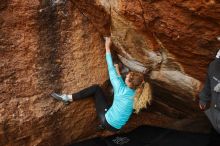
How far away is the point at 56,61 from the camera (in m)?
4.84

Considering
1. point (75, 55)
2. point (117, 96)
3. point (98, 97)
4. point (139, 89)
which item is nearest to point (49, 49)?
point (75, 55)

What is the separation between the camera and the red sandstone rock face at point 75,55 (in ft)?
13.8

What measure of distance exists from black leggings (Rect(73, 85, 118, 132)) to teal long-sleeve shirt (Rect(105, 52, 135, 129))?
2.6 inches

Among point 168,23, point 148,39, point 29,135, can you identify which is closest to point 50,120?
point 29,135

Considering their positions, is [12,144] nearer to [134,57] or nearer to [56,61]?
[56,61]

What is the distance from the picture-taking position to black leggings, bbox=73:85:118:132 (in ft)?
16.5

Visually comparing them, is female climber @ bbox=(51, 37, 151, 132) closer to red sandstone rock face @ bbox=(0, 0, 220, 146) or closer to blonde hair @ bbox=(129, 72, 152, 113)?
blonde hair @ bbox=(129, 72, 152, 113)

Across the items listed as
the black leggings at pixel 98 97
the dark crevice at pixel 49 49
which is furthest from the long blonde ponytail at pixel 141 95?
the dark crevice at pixel 49 49

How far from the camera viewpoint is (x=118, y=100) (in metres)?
4.94

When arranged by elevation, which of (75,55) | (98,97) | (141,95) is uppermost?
(75,55)

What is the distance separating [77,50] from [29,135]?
114 centimetres

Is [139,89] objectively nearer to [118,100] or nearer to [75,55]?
[118,100]

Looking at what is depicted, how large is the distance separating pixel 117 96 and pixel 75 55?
2.18 feet

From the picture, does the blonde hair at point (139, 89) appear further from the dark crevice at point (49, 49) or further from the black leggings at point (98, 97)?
the dark crevice at point (49, 49)
